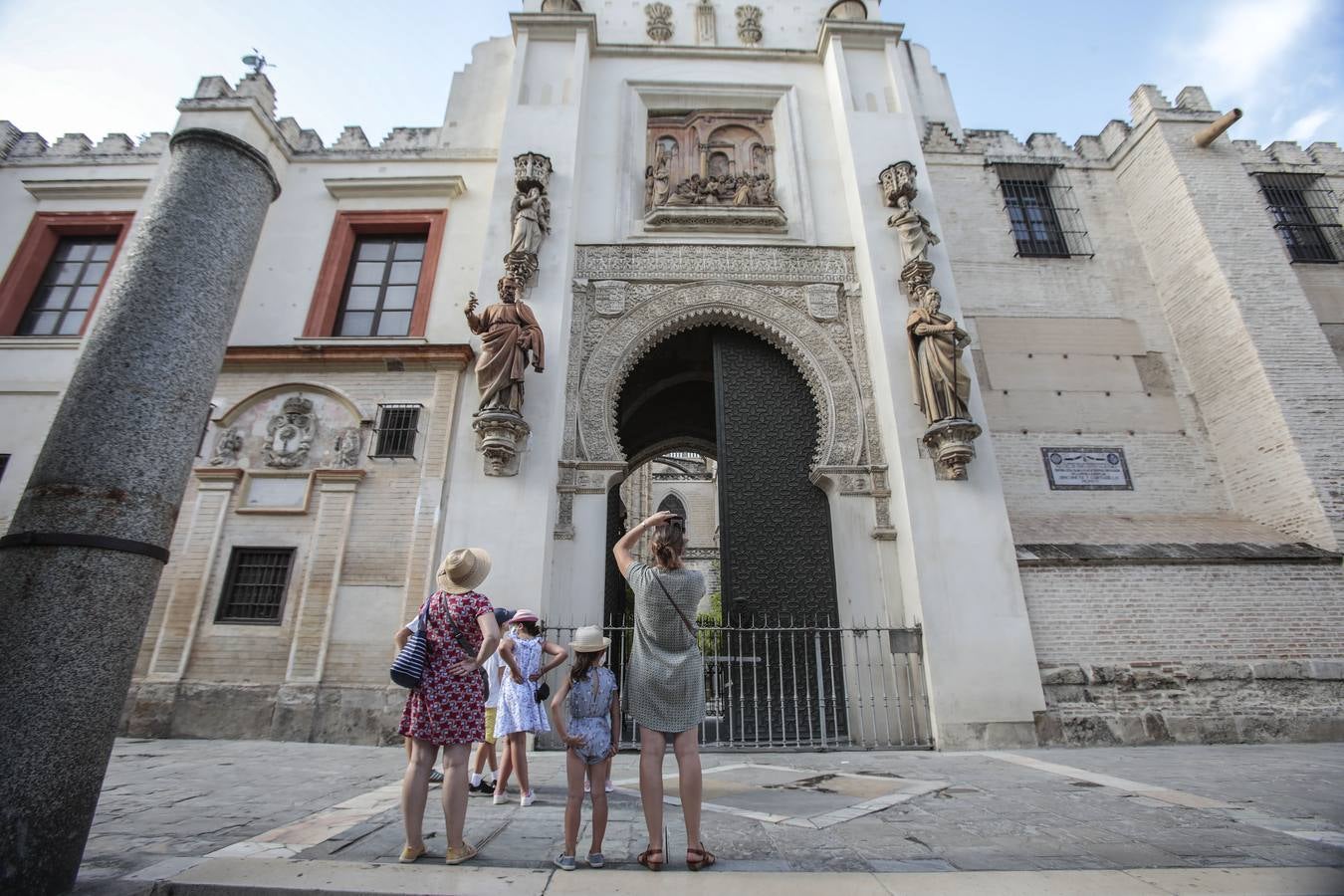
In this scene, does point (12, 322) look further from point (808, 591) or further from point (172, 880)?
point (808, 591)

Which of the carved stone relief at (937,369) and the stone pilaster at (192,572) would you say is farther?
the carved stone relief at (937,369)

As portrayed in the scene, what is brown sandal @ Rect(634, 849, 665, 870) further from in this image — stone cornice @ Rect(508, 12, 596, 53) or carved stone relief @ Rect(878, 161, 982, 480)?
stone cornice @ Rect(508, 12, 596, 53)

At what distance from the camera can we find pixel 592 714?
2.57 metres

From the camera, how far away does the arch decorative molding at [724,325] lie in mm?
7641

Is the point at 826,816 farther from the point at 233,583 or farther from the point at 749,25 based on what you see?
the point at 749,25

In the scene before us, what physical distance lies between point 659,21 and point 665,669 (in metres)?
12.3

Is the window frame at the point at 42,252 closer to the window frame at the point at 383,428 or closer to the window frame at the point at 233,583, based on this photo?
the window frame at the point at 233,583

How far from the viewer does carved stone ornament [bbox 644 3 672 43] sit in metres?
11.2

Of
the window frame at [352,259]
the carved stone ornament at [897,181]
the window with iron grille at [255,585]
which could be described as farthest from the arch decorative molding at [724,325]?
the window with iron grille at [255,585]

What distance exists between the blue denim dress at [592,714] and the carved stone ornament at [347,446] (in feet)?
20.5

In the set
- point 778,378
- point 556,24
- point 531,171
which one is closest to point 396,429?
point 531,171

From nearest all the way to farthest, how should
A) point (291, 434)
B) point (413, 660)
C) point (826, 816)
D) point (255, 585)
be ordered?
1. point (413, 660)
2. point (826, 816)
3. point (255, 585)
4. point (291, 434)

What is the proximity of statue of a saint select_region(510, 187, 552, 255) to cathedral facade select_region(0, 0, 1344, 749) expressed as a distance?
2.5 inches

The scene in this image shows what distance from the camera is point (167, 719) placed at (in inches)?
261
